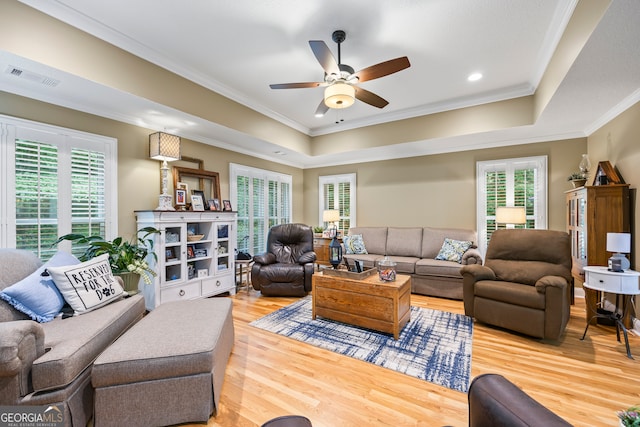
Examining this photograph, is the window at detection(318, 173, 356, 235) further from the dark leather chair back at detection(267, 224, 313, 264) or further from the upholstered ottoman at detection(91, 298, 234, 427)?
the upholstered ottoman at detection(91, 298, 234, 427)

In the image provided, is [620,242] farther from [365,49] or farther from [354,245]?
[354,245]

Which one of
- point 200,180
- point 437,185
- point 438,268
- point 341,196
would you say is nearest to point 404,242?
point 438,268

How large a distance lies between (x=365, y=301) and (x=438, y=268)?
180 cm

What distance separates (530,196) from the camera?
4.54 m

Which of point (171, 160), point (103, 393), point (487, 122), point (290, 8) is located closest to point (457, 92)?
point (487, 122)

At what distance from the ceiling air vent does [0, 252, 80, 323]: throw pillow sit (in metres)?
1.77

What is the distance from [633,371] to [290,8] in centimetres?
417

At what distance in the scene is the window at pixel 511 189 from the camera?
4465 mm

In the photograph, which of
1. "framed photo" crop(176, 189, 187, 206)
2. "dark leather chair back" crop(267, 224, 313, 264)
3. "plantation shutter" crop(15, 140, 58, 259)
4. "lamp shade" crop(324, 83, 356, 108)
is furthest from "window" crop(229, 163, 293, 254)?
"lamp shade" crop(324, 83, 356, 108)

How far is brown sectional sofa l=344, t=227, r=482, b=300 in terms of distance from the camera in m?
4.13

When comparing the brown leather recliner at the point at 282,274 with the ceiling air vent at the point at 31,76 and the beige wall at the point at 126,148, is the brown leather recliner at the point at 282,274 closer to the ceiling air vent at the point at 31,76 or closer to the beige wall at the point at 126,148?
the beige wall at the point at 126,148

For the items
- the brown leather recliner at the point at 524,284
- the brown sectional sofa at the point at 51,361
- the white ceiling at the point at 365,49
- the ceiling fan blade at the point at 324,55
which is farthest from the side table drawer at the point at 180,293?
the brown leather recliner at the point at 524,284

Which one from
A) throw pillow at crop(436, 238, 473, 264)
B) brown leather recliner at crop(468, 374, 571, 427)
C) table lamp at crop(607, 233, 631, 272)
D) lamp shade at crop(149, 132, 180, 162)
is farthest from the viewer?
throw pillow at crop(436, 238, 473, 264)

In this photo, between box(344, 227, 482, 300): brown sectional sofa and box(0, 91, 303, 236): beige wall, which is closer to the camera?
box(0, 91, 303, 236): beige wall
